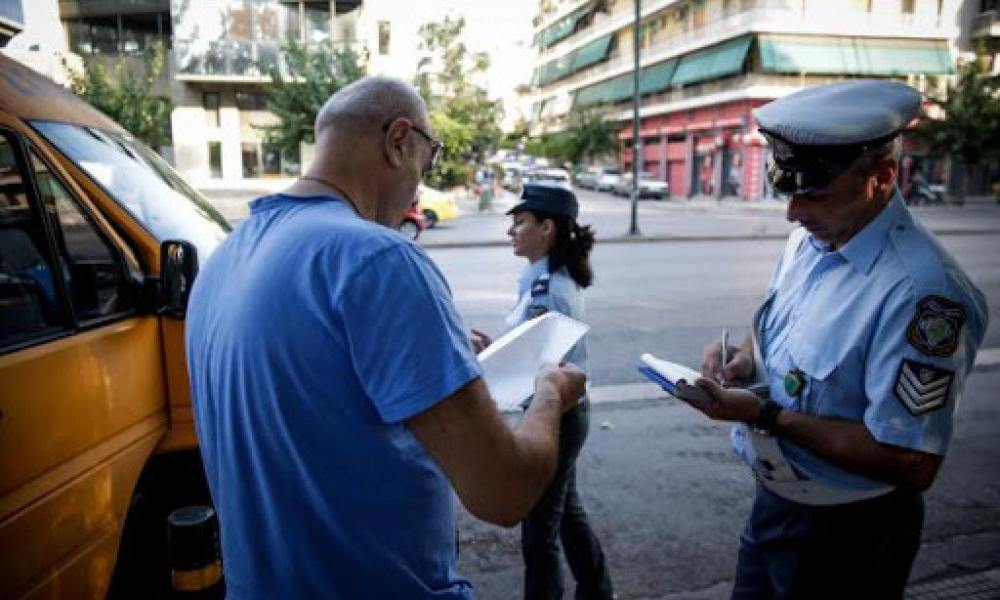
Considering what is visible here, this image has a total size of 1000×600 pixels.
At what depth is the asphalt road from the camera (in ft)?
11.7

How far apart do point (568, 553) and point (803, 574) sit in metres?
1.17

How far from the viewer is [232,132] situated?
29.1 m

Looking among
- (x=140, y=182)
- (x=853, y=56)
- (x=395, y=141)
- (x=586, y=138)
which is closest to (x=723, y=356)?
(x=395, y=141)

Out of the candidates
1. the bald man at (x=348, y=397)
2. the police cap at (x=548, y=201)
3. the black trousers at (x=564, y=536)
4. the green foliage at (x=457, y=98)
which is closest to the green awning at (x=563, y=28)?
the green foliage at (x=457, y=98)

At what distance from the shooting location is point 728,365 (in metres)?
2.30

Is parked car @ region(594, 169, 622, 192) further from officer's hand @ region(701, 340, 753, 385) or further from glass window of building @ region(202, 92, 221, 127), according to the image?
officer's hand @ region(701, 340, 753, 385)

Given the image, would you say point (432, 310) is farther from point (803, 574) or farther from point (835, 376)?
point (803, 574)

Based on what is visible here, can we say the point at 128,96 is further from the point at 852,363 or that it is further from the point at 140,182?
the point at 852,363

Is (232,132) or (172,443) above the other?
(232,132)

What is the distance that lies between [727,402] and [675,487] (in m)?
2.67

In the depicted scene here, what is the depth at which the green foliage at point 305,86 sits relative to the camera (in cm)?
2386

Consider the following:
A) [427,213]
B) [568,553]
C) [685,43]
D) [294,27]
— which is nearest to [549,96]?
[685,43]

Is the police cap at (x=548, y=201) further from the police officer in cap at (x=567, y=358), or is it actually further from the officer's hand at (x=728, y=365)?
the officer's hand at (x=728, y=365)

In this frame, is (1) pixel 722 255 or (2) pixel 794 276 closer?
(2) pixel 794 276
